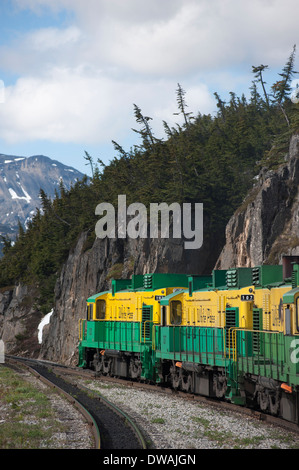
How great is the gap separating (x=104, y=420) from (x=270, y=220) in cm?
2554

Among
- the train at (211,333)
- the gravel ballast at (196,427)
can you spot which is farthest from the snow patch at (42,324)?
the gravel ballast at (196,427)

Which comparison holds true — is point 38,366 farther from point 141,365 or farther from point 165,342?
point 165,342

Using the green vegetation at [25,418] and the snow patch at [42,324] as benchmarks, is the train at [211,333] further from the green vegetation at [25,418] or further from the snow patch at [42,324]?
the snow patch at [42,324]

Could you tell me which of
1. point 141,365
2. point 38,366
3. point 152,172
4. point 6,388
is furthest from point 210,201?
point 6,388

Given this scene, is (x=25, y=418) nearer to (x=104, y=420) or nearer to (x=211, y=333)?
(x=104, y=420)

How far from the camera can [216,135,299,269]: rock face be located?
37.9 m

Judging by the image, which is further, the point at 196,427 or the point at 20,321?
the point at 20,321

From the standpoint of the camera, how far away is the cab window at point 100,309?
3173cm

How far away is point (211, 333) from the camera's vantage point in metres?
20.8

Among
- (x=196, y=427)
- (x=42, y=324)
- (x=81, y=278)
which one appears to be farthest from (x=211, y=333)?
(x=42, y=324)

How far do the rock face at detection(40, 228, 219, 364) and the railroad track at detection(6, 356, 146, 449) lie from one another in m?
25.1

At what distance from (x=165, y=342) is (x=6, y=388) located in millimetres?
7282

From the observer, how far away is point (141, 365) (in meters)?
26.9

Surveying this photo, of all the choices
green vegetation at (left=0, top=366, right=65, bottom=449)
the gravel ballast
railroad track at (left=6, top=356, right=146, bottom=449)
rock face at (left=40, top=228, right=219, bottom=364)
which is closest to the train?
the gravel ballast
